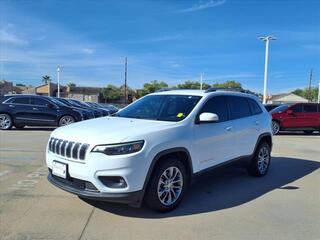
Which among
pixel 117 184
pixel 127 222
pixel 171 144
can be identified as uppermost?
pixel 171 144

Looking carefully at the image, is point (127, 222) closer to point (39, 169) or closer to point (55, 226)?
point (55, 226)

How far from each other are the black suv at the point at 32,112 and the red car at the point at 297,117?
9.52 metres

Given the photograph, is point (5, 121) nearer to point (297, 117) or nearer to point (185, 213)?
point (185, 213)

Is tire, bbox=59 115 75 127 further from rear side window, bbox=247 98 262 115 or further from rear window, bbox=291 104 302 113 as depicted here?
rear side window, bbox=247 98 262 115

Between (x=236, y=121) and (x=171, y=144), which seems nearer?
(x=171, y=144)

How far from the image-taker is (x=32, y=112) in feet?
54.1

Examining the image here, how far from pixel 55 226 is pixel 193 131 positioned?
7.59 feet

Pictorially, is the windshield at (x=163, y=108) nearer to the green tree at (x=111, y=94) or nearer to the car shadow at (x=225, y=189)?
the car shadow at (x=225, y=189)

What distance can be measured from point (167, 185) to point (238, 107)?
2567mm

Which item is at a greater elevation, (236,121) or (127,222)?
(236,121)

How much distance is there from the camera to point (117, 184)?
4.61m

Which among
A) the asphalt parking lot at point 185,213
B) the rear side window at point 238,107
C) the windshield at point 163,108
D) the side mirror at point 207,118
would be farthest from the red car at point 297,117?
the side mirror at point 207,118

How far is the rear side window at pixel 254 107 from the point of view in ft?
24.7

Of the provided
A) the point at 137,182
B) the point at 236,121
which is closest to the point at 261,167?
the point at 236,121
